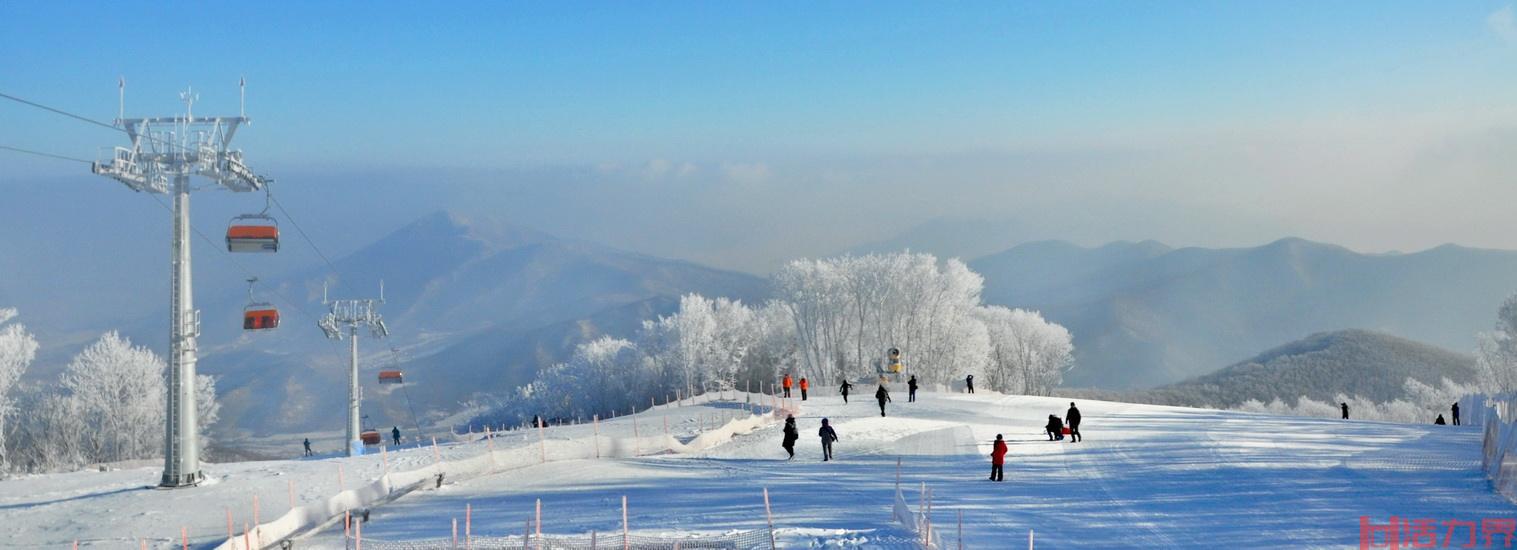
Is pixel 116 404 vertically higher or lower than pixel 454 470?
higher

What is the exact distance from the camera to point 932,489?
29.0 m

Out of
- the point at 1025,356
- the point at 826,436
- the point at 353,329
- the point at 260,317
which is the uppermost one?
the point at 353,329

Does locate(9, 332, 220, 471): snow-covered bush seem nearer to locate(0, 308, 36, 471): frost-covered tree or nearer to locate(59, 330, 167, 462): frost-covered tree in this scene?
locate(59, 330, 167, 462): frost-covered tree

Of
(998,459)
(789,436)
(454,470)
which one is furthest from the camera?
(789,436)

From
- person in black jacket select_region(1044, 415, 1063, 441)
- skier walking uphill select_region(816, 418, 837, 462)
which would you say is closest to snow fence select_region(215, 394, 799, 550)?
skier walking uphill select_region(816, 418, 837, 462)

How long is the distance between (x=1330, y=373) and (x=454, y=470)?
140m

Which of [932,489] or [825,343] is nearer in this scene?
[932,489]

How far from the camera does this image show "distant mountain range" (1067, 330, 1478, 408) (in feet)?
461

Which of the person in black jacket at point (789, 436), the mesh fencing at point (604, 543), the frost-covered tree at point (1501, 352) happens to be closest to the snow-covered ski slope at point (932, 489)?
the person in black jacket at point (789, 436)

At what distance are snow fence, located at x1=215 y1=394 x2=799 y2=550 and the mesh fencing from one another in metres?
2.34

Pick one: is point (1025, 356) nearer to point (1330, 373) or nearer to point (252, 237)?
point (1330, 373)

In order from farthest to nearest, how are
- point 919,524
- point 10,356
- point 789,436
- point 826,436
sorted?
point 10,356 < point 789,436 < point 826,436 < point 919,524

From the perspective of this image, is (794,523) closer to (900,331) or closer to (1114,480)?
(1114,480)

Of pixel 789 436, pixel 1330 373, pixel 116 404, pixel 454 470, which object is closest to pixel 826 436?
pixel 789 436
